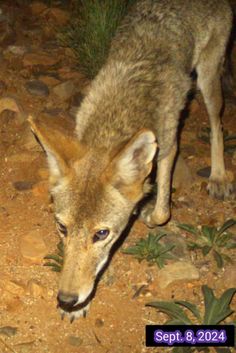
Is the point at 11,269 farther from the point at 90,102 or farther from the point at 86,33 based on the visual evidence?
the point at 86,33

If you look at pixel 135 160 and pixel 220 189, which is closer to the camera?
pixel 135 160

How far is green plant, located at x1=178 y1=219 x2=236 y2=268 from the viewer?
5.39 metres

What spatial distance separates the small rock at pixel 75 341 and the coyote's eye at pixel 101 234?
1052 millimetres

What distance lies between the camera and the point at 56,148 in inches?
153

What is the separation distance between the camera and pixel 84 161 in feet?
13.4

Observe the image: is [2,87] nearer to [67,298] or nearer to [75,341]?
[75,341]

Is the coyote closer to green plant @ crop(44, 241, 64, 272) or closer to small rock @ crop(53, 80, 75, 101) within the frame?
green plant @ crop(44, 241, 64, 272)

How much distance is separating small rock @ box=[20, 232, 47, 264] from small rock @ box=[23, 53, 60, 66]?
149 inches

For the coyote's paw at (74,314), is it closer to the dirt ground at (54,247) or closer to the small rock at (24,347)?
the dirt ground at (54,247)

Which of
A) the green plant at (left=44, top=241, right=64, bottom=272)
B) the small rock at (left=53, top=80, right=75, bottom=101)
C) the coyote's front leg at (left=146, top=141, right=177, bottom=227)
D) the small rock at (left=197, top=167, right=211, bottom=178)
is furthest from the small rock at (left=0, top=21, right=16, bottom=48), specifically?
the green plant at (left=44, top=241, right=64, bottom=272)

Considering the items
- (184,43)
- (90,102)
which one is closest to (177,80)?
(184,43)

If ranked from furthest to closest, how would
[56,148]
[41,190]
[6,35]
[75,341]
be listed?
[6,35] → [41,190] → [75,341] → [56,148]

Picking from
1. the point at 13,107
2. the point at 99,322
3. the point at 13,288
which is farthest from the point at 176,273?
the point at 13,107
